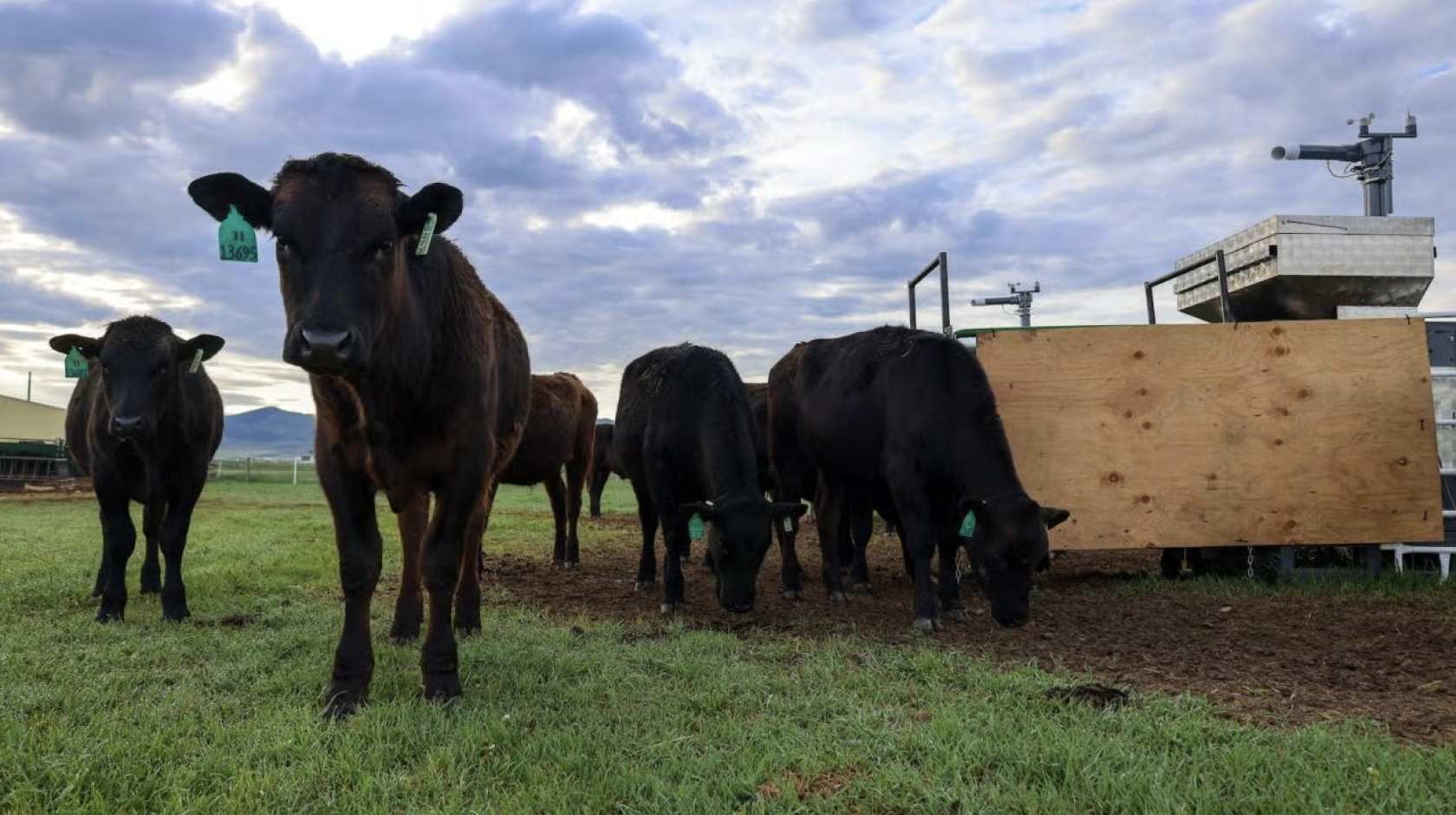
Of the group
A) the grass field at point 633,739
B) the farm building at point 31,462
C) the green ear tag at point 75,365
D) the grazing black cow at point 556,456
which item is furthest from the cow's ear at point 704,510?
the farm building at point 31,462

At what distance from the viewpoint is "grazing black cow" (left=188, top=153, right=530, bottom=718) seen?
3.81 meters

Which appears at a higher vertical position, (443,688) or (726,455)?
(726,455)

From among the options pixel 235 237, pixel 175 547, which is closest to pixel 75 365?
pixel 175 547

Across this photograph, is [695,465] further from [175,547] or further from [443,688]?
[175,547]

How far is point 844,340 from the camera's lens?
901 centimetres

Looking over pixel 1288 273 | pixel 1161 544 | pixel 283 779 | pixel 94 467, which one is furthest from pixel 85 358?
pixel 1288 273

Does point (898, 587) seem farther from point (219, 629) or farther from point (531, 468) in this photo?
point (219, 629)

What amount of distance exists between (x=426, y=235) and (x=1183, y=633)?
554cm

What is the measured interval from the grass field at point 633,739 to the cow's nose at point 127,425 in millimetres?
1362

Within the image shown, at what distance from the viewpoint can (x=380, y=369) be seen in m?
4.14

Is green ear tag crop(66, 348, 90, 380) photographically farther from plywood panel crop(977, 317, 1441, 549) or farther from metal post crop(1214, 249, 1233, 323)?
metal post crop(1214, 249, 1233, 323)

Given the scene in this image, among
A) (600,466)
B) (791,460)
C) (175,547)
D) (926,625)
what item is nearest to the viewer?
(926,625)

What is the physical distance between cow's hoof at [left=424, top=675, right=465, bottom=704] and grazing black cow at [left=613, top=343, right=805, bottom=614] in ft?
9.09

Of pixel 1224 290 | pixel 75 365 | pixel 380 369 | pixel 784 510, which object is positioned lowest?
pixel 784 510
